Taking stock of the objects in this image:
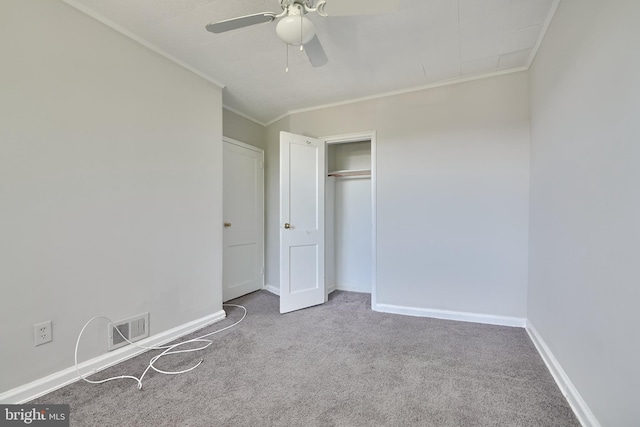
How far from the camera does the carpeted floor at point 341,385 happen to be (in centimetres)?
151

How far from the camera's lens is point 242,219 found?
3.78 meters

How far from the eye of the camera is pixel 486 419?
1.49m

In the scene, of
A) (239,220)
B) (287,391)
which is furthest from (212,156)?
(287,391)

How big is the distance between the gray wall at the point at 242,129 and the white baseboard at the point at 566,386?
12.5ft

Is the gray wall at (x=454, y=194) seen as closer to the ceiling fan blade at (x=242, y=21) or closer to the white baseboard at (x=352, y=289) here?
the white baseboard at (x=352, y=289)

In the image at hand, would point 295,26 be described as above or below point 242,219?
above

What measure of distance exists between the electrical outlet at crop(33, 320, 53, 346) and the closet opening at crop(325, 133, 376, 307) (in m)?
2.80

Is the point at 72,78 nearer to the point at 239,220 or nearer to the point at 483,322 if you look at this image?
the point at 239,220

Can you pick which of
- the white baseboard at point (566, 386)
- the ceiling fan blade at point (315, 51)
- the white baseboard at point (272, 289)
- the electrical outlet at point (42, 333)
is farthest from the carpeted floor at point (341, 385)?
the ceiling fan blade at point (315, 51)

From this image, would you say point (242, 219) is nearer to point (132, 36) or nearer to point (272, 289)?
point (272, 289)

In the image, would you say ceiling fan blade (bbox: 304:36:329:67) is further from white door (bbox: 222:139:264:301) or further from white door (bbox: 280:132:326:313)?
white door (bbox: 222:139:264:301)

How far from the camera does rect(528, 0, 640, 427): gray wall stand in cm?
111

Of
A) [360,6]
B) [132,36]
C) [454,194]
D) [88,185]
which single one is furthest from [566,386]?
[132,36]

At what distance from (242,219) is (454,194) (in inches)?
103
